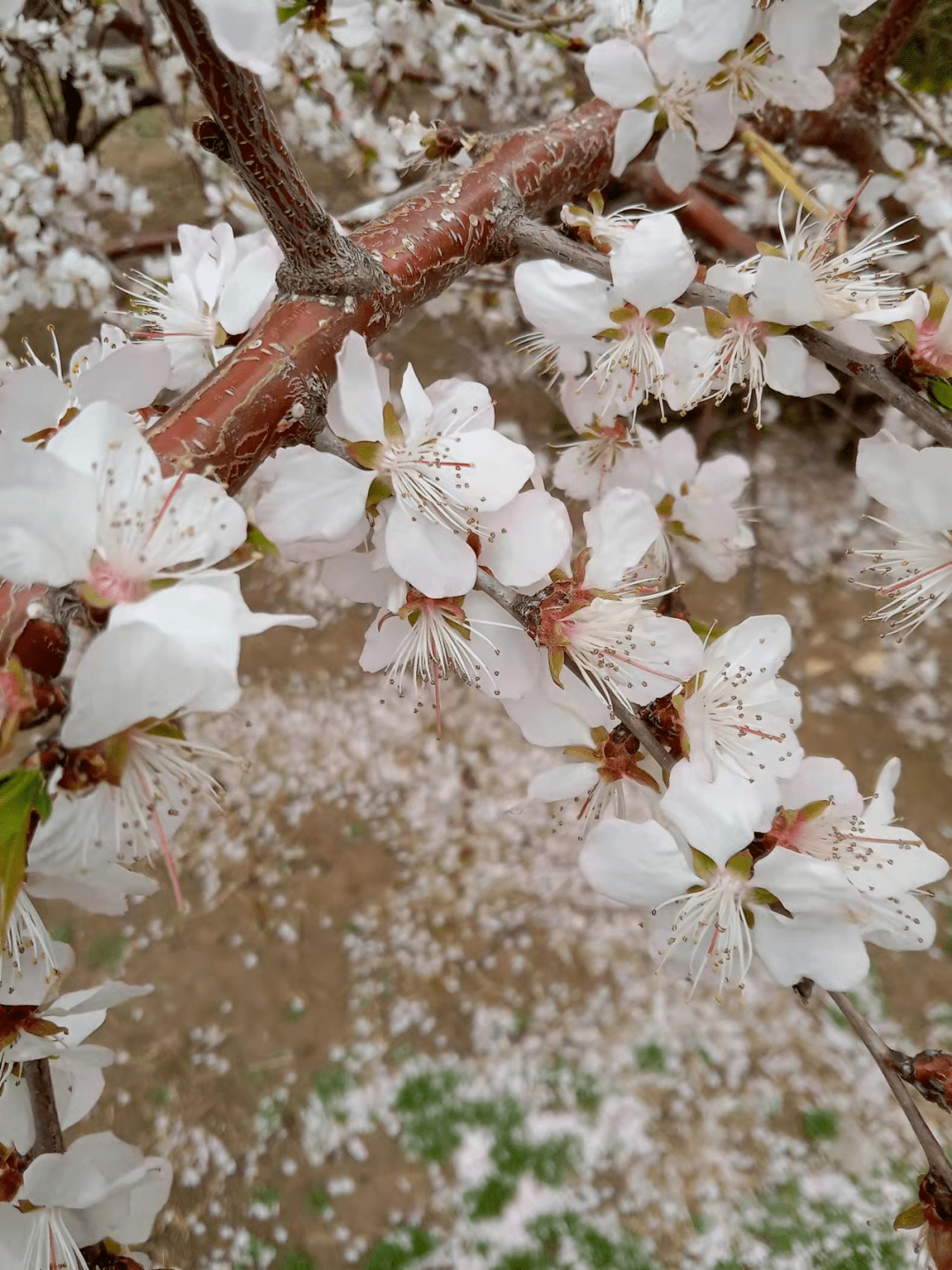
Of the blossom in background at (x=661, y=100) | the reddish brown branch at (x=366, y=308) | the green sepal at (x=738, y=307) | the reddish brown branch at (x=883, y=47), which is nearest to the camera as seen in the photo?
the reddish brown branch at (x=366, y=308)

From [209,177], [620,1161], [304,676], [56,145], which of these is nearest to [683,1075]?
[620,1161]

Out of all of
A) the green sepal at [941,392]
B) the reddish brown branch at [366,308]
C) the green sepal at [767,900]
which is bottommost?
the green sepal at [767,900]

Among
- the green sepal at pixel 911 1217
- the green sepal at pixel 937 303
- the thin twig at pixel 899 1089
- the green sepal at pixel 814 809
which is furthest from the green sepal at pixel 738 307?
the green sepal at pixel 911 1217

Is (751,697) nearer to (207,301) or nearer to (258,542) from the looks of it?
(258,542)

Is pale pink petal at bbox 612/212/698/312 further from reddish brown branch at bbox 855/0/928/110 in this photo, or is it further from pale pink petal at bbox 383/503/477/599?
reddish brown branch at bbox 855/0/928/110

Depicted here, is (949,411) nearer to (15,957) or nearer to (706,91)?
(706,91)

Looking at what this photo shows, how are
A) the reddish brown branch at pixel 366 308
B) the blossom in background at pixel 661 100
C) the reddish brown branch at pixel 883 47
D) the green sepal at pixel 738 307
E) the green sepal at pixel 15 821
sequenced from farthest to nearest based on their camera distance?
the reddish brown branch at pixel 883 47, the blossom in background at pixel 661 100, the green sepal at pixel 738 307, the reddish brown branch at pixel 366 308, the green sepal at pixel 15 821

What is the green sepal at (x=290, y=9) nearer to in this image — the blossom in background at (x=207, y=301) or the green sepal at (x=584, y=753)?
the blossom in background at (x=207, y=301)
